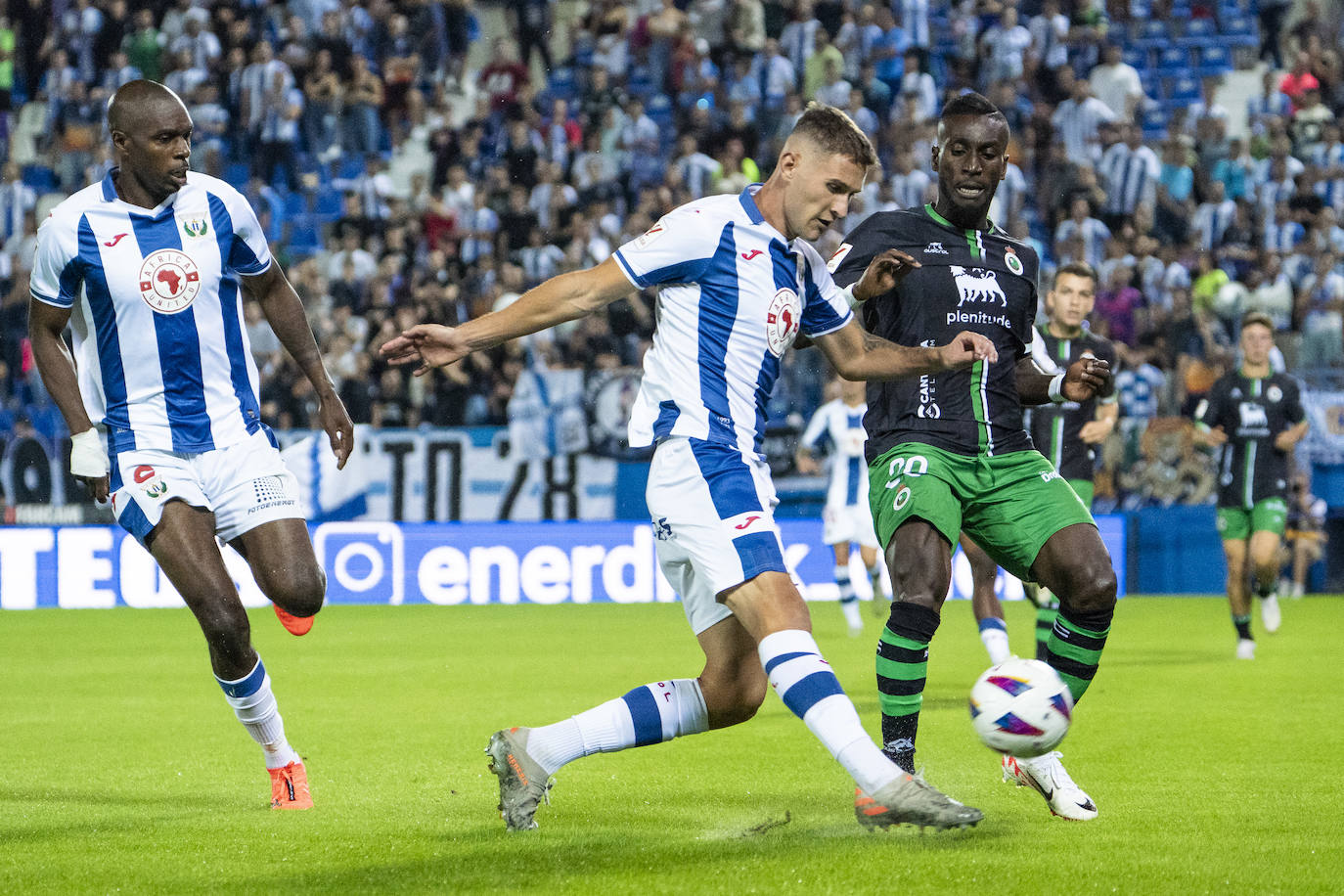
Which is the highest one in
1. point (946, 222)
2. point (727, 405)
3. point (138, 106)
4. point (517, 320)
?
point (138, 106)

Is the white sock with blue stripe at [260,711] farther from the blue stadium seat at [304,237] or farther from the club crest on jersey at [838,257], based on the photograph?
the blue stadium seat at [304,237]

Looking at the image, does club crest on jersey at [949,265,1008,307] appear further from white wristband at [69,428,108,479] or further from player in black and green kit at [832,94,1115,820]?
white wristband at [69,428,108,479]

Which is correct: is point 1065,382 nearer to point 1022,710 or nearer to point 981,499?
point 981,499

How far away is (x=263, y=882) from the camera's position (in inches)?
177

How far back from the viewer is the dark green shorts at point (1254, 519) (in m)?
11.6

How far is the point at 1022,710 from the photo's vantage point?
5.02m

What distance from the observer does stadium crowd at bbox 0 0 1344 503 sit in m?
16.9

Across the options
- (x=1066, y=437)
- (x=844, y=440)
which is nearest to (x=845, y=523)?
(x=844, y=440)

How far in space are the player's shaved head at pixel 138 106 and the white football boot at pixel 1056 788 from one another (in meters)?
3.53

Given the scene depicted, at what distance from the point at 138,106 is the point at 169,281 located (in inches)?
22.9

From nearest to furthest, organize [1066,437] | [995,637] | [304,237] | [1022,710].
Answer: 1. [1022,710]
2. [995,637]
3. [1066,437]
4. [304,237]

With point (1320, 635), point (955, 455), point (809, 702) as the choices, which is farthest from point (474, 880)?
point (1320, 635)

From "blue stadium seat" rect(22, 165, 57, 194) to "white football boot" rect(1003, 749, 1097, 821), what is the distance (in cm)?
1791

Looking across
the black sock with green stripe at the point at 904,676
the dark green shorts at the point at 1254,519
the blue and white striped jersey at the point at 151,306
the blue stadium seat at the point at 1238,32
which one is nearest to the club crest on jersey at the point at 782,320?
the black sock with green stripe at the point at 904,676
